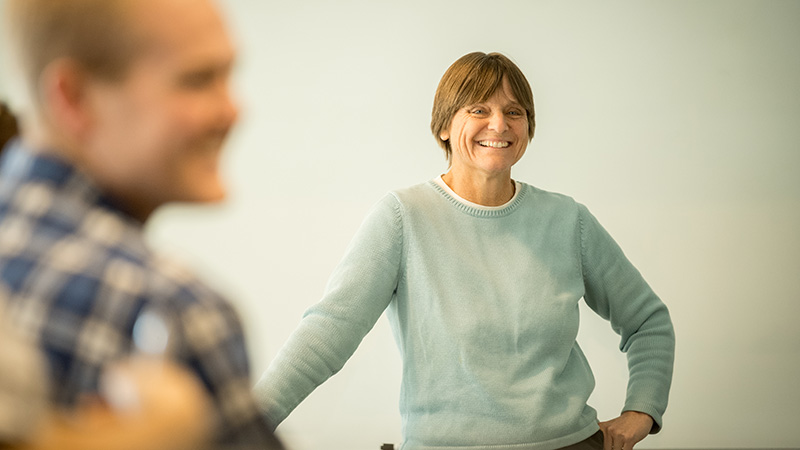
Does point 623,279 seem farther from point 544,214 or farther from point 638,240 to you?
point 638,240

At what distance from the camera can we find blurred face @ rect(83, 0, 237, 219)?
1.30 ft

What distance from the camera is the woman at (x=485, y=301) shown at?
1387mm

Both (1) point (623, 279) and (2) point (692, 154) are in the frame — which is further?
(2) point (692, 154)

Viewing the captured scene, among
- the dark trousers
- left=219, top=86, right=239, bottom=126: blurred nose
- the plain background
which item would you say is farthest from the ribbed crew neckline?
the plain background

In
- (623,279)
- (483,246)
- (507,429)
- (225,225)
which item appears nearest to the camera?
(507,429)

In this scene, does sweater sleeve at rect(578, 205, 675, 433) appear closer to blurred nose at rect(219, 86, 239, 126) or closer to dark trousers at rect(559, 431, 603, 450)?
dark trousers at rect(559, 431, 603, 450)

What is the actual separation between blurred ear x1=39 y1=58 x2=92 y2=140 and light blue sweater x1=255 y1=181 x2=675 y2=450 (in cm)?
89

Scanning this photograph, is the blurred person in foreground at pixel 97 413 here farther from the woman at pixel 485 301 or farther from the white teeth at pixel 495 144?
the white teeth at pixel 495 144

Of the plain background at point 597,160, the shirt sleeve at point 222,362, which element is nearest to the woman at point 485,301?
the shirt sleeve at point 222,362

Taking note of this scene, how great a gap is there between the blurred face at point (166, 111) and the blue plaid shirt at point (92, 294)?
2 cm

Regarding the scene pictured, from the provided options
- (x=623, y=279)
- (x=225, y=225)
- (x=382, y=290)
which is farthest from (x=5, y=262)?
(x=225, y=225)

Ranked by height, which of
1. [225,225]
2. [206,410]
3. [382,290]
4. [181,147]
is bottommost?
[206,410]

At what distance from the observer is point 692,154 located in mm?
2947

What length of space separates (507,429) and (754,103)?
2.12 m
